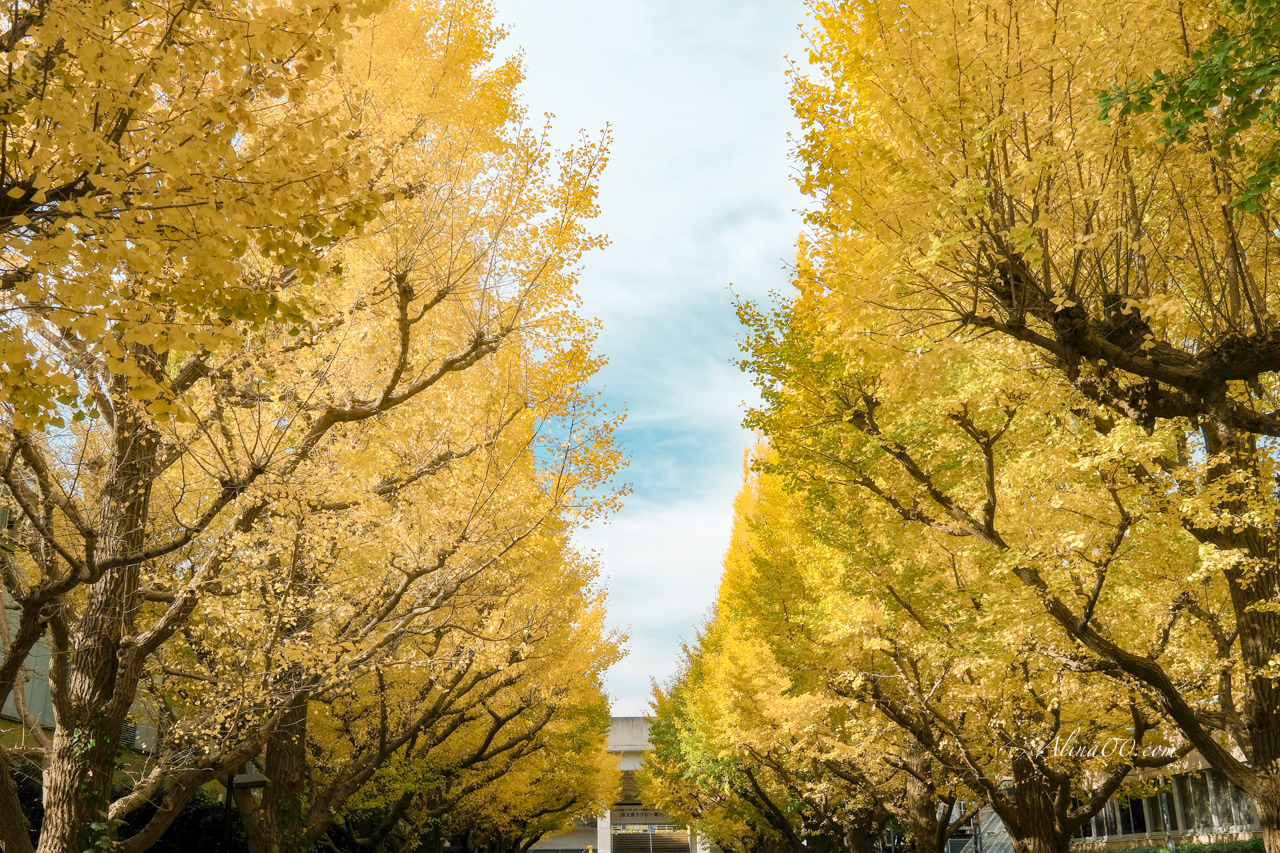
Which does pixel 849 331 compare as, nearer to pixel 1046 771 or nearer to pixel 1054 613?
pixel 1054 613

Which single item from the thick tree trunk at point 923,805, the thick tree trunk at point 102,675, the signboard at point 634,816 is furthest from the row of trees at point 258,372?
the signboard at point 634,816

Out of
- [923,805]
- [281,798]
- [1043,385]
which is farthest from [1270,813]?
[281,798]

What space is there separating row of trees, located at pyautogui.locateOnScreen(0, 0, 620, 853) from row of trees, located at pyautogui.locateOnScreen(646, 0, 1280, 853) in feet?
9.96

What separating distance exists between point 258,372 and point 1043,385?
723 centimetres

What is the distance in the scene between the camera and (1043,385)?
834cm

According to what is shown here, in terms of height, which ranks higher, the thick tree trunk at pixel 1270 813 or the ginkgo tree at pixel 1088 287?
the ginkgo tree at pixel 1088 287

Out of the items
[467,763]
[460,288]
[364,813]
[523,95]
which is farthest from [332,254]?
[364,813]

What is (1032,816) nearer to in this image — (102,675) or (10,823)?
(102,675)

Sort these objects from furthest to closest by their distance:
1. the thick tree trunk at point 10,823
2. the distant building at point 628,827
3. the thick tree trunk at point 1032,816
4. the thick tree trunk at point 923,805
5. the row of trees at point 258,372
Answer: the distant building at point 628,827, the thick tree trunk at point 923,805, the thick tree trunk at point 1032,816, the thick tree trunk at point 10,823, the row of trees at point 258,372

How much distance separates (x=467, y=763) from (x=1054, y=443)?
14.5 meters

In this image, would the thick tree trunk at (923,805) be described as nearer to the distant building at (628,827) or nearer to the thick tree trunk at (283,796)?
the thick tree trunk at (283,796)

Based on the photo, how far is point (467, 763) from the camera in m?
19.4

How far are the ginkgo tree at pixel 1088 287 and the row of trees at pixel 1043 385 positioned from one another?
3 centimetres

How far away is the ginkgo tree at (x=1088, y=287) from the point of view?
624cm
